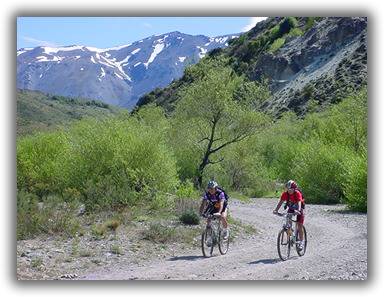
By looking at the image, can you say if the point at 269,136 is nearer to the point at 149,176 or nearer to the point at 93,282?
the point at 149,176

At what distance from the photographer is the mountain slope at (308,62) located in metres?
53.5

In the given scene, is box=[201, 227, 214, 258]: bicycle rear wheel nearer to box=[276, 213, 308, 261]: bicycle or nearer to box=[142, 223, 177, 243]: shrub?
box=[276, 213, 308, 261]: bicycle

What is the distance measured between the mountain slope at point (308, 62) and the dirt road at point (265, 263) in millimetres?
26877

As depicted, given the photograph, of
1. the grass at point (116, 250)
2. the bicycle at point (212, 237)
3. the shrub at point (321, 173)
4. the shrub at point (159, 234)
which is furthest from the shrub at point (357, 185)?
the grass at point (116, 250)

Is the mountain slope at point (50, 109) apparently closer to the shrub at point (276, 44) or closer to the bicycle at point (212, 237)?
the shrub at point (276, 44)

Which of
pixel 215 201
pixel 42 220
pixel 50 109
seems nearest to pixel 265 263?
pixel 215 201

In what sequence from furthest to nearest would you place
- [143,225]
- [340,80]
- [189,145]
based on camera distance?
[340,80]
[189,145]
[143,225]

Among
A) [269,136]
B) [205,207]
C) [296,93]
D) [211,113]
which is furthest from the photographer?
[296,93]

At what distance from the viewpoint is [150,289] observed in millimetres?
9477

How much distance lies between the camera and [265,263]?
1348 cm

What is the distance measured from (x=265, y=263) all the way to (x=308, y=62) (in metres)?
57.3
